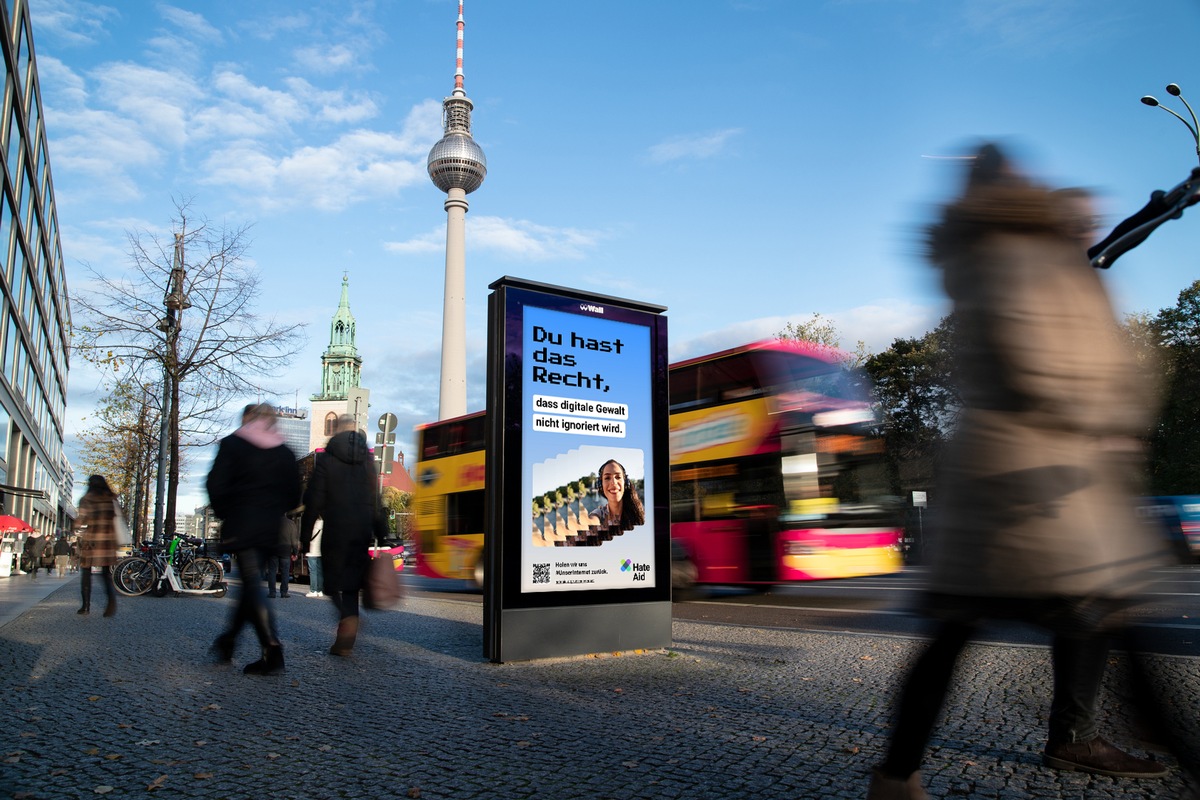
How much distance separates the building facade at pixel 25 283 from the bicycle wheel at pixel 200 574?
1303cm

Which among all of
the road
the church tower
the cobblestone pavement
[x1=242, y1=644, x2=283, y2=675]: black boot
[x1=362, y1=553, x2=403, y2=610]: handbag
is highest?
the church tower

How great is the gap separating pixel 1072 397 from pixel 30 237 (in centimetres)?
4707

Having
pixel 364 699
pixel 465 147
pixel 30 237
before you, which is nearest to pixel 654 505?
pixel 364 699

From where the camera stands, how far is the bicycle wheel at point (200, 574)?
50.4 ft

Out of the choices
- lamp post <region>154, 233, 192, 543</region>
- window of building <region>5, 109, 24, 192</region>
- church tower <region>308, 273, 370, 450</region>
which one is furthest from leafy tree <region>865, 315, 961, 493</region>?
church tower <region>308, 273, 370, 450</region>

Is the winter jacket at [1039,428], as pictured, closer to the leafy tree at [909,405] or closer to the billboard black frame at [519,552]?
the billboard black frame at [519,552]

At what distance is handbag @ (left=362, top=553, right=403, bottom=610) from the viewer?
694 centimetres

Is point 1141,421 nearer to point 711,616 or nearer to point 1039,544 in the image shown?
point 1039,544

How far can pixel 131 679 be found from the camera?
19.5ft

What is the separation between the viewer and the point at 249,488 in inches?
253

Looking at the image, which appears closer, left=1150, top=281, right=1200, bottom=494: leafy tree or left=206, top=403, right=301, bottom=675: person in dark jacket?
left=206, top=403, right=301, bottom=675: person in dark jacket

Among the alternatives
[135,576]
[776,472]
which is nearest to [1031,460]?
[776,472]

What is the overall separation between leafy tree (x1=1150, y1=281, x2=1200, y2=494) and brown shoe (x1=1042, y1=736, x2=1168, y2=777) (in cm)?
4353

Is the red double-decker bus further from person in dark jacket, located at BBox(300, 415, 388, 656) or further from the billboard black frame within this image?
person in dark jacket, located at BBox(300, 415, 388, 656)
